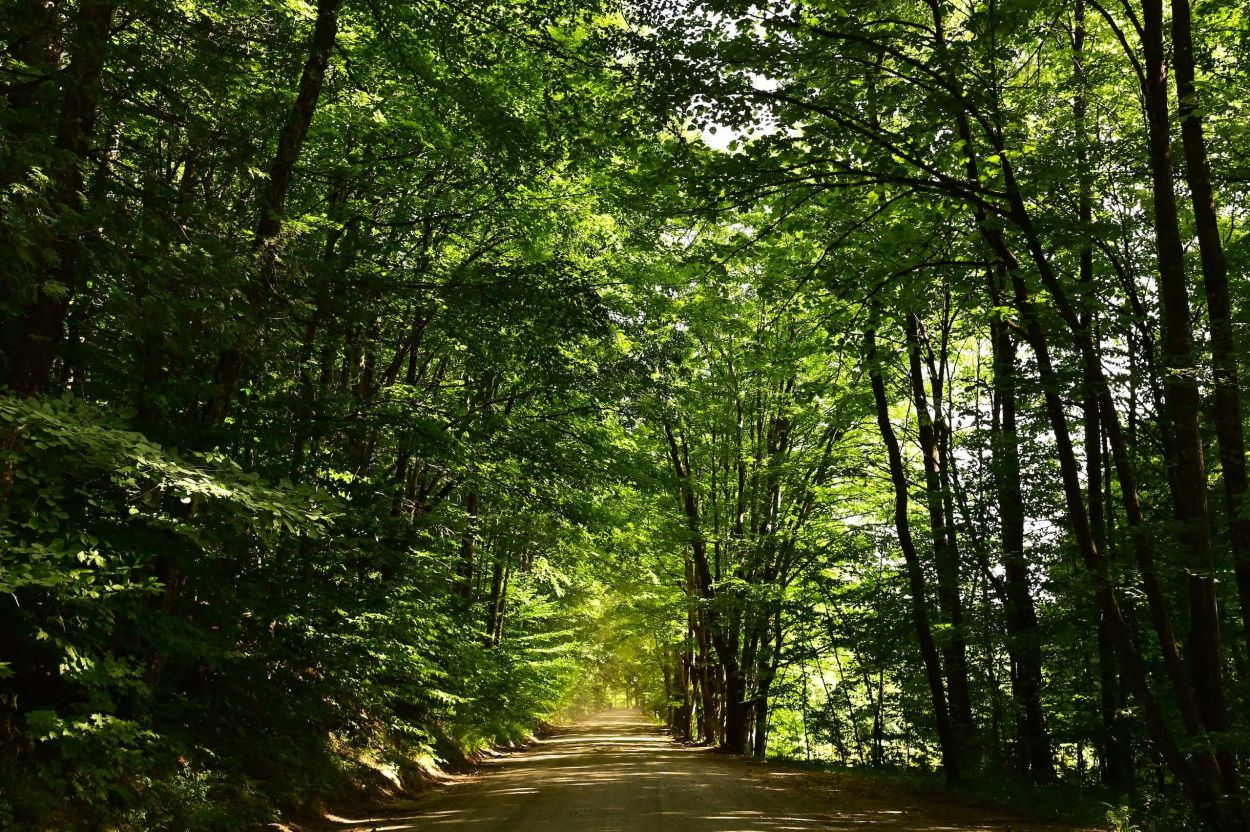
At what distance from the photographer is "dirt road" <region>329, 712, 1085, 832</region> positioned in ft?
28.8

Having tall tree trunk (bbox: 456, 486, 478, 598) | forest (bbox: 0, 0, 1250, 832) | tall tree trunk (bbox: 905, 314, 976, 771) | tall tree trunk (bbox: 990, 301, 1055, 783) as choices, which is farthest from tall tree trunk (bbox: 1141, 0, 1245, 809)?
tall tree trunk (bbox: 456, 486, 478, 598)

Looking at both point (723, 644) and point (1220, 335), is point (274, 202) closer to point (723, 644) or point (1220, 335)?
point (1220, 335)

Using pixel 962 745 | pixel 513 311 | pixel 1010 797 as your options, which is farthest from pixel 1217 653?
pixel 513 311

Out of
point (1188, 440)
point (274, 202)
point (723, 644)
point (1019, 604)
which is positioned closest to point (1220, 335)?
point (1188, 440)

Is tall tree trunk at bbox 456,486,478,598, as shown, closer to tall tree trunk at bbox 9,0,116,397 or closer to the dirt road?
the dirt road

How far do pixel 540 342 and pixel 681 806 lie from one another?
640 cm

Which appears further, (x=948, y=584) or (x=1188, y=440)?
(x=948, y=584)

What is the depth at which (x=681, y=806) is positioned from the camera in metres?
10.1

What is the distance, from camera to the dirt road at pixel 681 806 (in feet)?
28.8

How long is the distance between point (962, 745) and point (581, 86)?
11.6 m

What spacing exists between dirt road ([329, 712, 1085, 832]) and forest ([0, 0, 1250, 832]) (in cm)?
114

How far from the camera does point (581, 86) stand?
434 inches

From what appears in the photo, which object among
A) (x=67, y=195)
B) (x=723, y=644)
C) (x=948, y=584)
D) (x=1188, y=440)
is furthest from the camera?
(x=723, y=644)

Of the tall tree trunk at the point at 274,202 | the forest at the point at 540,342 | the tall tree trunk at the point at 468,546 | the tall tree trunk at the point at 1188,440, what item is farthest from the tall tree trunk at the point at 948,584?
the tall tree trunk at the point at 274,202
